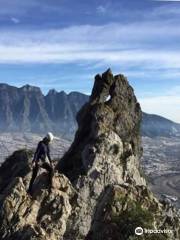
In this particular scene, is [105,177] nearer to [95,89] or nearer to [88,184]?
[88,184]

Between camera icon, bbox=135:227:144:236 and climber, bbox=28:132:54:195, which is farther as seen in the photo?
climber, bbox=28:132:54:195

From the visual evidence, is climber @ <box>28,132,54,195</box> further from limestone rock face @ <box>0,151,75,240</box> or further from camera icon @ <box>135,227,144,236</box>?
camera icon @ <box>135,227,144,236</box>

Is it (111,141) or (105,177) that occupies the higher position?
(111,141)

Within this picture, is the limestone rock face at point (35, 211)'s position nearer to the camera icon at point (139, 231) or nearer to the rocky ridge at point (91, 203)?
the rocky ridge at point (91, 203)

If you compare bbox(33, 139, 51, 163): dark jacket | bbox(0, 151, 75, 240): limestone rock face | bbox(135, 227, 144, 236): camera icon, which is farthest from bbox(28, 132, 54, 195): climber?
bbox(135, 227, 144, 236): camera icon

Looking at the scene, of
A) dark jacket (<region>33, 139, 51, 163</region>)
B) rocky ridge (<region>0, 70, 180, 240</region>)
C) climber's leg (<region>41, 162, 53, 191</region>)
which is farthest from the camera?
dark jacket (<region>33, 139, 51, 163</region>)

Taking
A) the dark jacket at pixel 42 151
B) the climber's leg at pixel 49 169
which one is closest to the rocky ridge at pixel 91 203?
the climber's leg at pixel 49 169

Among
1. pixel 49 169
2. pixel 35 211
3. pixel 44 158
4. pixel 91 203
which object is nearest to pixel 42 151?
pixel 44 158

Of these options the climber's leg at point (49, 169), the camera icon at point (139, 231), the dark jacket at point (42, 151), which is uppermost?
the dark jacket at point (42, 151)

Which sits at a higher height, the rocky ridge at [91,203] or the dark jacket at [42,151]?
the dark jacket at [42,151]

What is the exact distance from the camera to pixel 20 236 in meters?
33.4

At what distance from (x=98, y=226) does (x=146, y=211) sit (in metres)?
3.89

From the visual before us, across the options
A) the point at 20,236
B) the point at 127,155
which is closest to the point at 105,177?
the point at 127,155

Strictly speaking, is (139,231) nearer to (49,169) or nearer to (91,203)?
(49,169)
